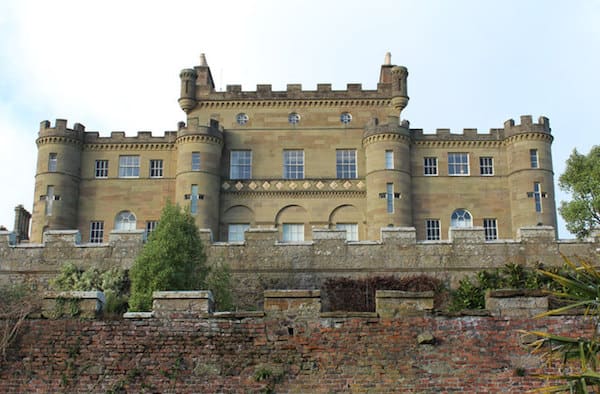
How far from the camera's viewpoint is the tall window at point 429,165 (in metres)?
48.8

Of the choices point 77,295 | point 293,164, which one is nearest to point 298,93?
point 293,164

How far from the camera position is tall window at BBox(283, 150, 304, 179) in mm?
49250

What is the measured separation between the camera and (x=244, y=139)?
164ft

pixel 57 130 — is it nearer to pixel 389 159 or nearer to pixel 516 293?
pixel 389 159

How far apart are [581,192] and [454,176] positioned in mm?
Answer: 12560

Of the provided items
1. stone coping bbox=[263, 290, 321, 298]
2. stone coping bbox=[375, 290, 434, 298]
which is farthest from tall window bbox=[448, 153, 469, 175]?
stone coping bbox=[263, 290, 321, 298]

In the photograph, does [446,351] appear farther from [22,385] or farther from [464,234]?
[464,234]

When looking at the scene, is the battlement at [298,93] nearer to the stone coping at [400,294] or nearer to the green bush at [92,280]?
the green bush at [92,280]

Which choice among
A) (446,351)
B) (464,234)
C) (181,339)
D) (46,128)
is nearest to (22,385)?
(181,339)

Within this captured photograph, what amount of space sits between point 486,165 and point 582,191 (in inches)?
495

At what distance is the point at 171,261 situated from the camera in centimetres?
3017

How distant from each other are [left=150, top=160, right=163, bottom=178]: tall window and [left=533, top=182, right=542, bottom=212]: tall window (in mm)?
21643

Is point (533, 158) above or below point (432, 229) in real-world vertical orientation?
above

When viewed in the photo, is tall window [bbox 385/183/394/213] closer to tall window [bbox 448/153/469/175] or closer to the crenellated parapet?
tall window [bbox 448/153/469/175]
